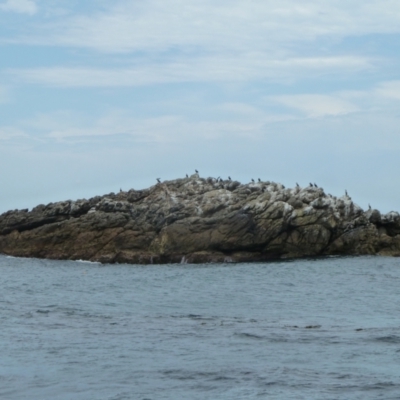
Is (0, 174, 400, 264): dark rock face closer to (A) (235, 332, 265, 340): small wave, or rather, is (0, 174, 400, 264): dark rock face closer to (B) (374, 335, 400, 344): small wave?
(A) (235, 332, 265, 340): small wave

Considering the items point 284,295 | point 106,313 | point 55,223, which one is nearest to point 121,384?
point 106,313

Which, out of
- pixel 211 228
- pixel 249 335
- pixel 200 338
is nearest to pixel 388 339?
pixel 249 335

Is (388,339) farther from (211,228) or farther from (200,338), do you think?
(211,228)

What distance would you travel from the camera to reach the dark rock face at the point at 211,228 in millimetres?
78688

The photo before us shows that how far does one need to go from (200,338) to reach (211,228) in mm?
48271

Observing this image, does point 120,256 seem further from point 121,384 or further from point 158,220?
point 121,384

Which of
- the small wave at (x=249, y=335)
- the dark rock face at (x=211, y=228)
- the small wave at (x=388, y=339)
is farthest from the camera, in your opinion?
the dark rock face at (x=211, y=228)

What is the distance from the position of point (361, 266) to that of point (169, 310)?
32396 mm

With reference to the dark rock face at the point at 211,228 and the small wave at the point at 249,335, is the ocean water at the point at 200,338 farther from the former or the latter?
the dark rock face at the point at 211,228

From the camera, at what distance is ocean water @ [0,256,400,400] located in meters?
21.9

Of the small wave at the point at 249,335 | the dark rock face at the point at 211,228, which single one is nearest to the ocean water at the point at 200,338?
the small wave at the point at 249,335

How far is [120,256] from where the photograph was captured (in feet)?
263

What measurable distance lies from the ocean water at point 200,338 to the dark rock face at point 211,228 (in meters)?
17.5

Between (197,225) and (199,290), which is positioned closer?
(199,290)
